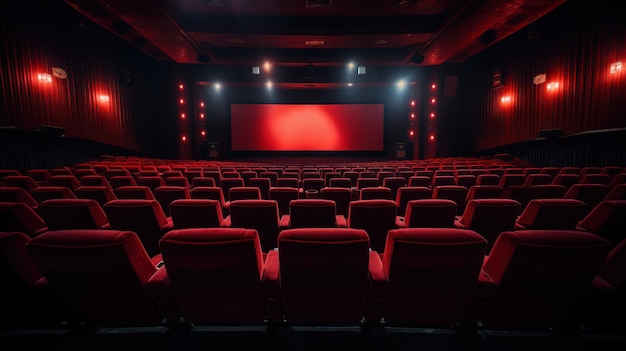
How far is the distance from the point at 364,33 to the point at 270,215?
989cm

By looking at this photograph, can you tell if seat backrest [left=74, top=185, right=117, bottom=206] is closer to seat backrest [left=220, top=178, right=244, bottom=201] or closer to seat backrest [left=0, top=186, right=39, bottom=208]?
seat backrest [left=0, top=186, right=39, bottom=208]

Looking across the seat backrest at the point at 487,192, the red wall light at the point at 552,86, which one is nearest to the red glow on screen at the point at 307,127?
the red wall light at the point at 552,86

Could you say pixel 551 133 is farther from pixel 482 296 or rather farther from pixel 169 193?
pixel 169 193

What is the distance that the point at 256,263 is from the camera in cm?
145

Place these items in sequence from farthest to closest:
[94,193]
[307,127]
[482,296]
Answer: [307,127] → [94,193] → [482,296]

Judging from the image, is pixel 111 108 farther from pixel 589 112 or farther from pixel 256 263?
pixel 589 112

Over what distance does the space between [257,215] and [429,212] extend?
1473 mm

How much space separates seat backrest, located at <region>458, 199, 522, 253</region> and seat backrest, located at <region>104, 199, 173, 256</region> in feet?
8.76

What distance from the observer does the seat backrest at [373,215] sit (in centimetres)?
275

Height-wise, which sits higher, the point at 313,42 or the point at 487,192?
the point at 313,42

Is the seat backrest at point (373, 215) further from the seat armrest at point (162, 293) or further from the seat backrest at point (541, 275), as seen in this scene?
the seat armrest at point (162, 293)

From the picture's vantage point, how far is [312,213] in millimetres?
2762

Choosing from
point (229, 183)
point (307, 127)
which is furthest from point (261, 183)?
point (307, 127)

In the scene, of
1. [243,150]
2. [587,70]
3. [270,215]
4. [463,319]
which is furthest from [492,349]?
[243,150]
